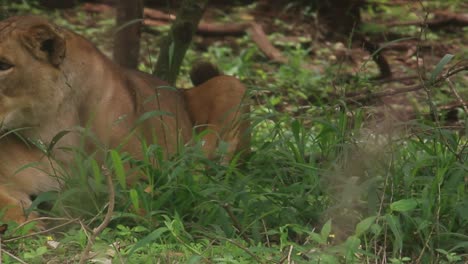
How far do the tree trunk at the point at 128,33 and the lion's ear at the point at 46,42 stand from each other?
3.68 feet

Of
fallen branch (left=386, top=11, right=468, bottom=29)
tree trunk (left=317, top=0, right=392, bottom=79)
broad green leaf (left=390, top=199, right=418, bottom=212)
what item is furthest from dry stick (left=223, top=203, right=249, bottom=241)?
fallen branch (left=386, top=11, right=468, bottom=29)

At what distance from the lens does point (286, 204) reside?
4219mm

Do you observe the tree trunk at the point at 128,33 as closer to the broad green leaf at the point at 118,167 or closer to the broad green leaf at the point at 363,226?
the broad green leaf at the point at 118,167

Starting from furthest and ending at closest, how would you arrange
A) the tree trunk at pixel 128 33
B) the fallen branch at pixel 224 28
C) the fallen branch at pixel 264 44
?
the fallen branch at pixel 224 28
the fallen branch at pixel 264 44
the tree trunk at pixel 128 33

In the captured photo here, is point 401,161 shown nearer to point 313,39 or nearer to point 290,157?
point 290,157

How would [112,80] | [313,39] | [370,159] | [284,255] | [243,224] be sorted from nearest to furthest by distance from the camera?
1. [284,255]
2. [243,224]
3. [370,159]
4. [112,80]
5. [313,39]

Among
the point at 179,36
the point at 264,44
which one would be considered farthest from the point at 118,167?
the point at 264,44

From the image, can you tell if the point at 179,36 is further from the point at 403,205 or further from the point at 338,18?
the point at 338,18

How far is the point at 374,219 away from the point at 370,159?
0.67 m

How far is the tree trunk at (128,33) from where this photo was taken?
5812mm

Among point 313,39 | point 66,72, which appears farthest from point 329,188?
point 313,39

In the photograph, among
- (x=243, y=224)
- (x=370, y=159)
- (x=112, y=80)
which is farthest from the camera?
(x=112, y=80)

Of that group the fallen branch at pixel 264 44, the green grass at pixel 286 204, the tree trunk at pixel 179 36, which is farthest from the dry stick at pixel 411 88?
the fallen branch at pixel 264 44

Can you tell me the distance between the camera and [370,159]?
431 centimetres
